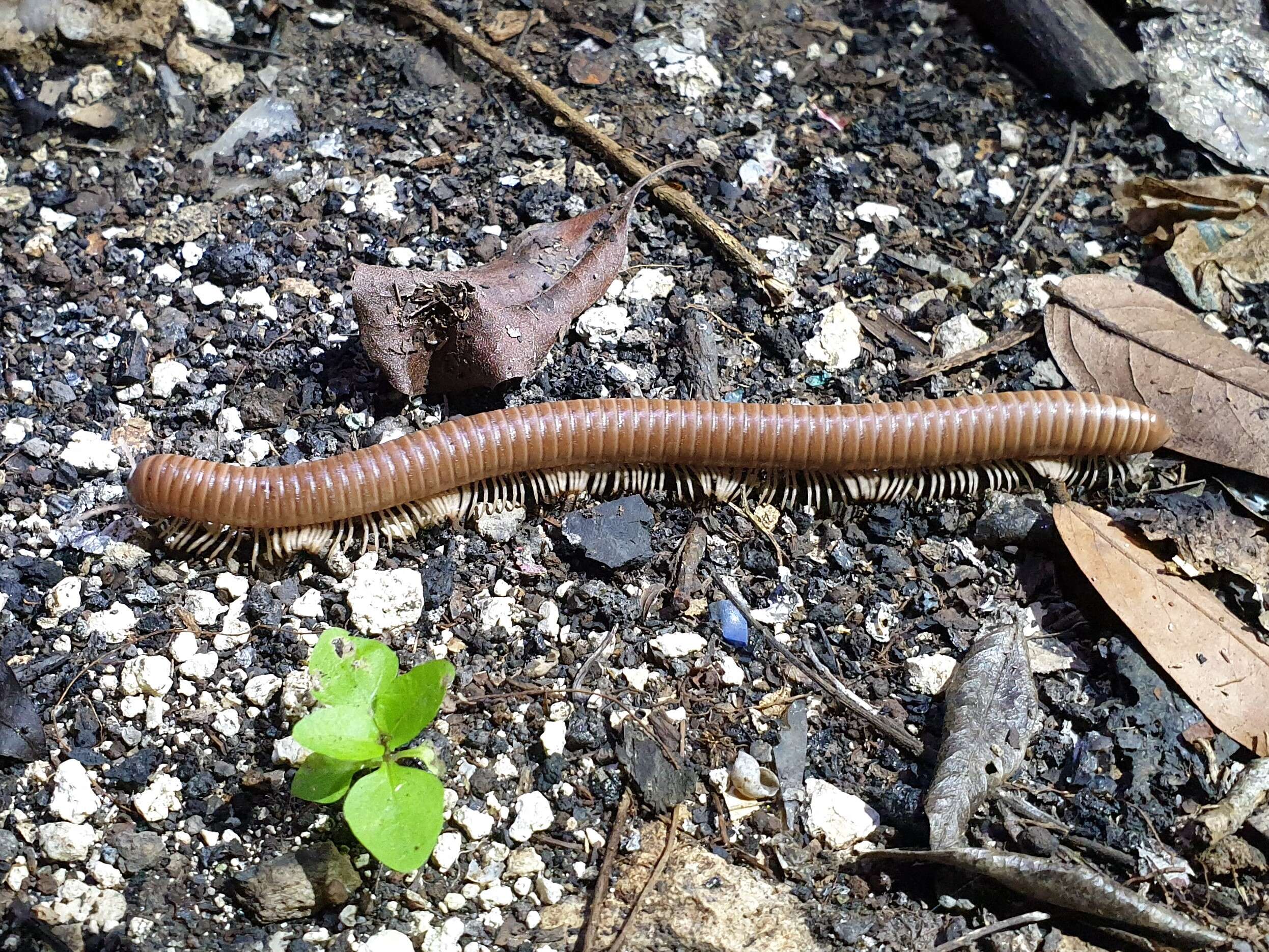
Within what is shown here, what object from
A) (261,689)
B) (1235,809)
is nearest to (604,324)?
(261,689)

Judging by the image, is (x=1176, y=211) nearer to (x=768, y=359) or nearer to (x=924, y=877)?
(x=768, y=359)

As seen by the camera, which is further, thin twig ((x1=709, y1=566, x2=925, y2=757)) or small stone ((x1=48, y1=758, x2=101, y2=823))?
thin twig ((x1=709, y1=566, x2=925, y2=757))

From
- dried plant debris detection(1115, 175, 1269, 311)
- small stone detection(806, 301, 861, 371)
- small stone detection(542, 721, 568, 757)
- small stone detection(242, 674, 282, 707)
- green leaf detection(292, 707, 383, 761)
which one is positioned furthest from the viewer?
dried plant debris detection(1115, 175, 1269, 311)

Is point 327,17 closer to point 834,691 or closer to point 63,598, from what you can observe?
point 63,598

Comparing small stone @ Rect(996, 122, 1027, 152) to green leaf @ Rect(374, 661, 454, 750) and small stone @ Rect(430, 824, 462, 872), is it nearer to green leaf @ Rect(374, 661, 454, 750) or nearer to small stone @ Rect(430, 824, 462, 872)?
green leaf @ Rect(374, 661, 454, 750)

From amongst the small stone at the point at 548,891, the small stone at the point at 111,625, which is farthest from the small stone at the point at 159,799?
the small stone at the point at 548,891

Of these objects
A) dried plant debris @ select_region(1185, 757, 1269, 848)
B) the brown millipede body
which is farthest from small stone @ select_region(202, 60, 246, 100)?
dried plant debris @ select_region(1185, 757, 1269, 848)

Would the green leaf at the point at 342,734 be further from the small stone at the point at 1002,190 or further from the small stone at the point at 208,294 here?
the small stone at the point at 1002,190
